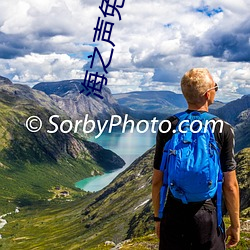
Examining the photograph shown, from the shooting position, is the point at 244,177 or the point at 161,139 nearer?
the point at 161,139

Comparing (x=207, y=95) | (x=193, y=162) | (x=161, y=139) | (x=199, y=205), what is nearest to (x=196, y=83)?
(x=207, y=95)

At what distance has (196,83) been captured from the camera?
35.9 feet

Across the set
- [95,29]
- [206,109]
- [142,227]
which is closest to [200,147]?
[206,109]

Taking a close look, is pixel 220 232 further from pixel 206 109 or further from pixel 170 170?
pixel 206 109

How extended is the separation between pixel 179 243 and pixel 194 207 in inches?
50.5

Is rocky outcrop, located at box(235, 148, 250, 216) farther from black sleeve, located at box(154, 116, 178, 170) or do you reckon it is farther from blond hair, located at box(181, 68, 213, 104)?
blond hair, located at box(181, 68, 213, 104)

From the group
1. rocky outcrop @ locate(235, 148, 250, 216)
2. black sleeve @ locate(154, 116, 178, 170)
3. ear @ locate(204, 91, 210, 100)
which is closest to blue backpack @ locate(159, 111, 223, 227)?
black sleeve @ locate(154, 116, 178, 170)

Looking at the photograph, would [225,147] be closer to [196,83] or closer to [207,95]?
[207,95]

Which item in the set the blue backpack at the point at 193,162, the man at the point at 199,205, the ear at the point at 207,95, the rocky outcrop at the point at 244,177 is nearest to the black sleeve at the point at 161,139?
the man at the point at 199,205

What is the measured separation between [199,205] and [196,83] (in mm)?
3442

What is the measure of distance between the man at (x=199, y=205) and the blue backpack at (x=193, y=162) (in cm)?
33

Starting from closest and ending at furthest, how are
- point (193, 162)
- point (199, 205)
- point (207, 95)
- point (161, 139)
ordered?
point (193, 162), point (199, 205), point (207, 95), point (161, 139)

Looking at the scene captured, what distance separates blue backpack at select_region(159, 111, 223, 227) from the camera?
33.3ft

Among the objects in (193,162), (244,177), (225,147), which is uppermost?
(244,177)
